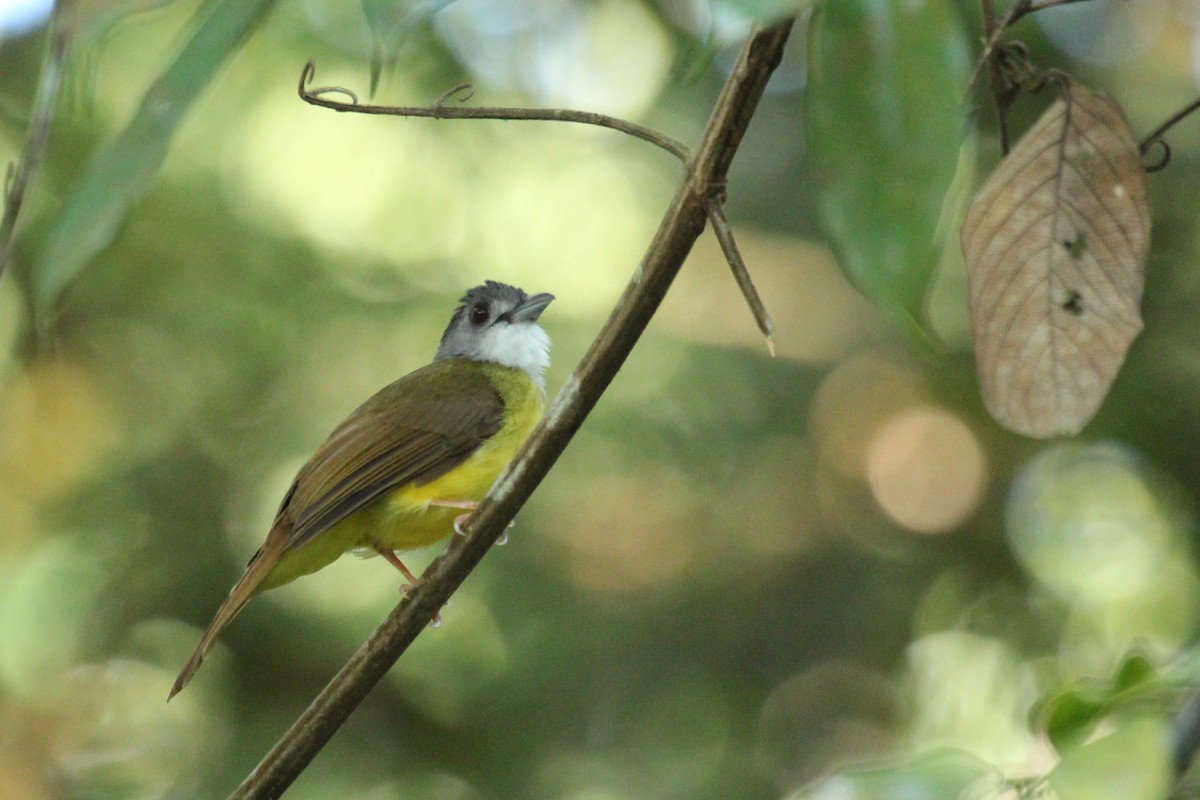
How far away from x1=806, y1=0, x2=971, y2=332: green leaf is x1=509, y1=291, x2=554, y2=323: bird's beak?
9.73 ft

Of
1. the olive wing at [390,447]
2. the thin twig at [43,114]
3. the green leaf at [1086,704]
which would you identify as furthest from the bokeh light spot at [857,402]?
the thin twig at [43,114]

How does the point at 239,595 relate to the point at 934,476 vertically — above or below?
above

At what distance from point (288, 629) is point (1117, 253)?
3833mm

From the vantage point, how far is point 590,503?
195 inches

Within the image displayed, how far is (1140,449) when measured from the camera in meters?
4.45

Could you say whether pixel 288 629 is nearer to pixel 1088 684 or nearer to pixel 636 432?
pixel 636 432

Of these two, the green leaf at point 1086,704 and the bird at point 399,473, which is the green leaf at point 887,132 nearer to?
the green leaf at point 1086,704

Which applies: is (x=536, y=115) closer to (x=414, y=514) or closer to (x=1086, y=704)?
(x=1086, y=704)

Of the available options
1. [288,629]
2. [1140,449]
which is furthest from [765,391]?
[288,629]

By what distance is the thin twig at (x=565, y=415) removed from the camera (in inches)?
47.4

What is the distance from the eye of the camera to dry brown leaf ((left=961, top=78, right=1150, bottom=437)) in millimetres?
1117

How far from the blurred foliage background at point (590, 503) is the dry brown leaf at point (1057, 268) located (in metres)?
2.93

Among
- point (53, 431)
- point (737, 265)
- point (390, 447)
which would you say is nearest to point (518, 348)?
point (390, 447)

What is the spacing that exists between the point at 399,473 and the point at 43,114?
2229 mm
